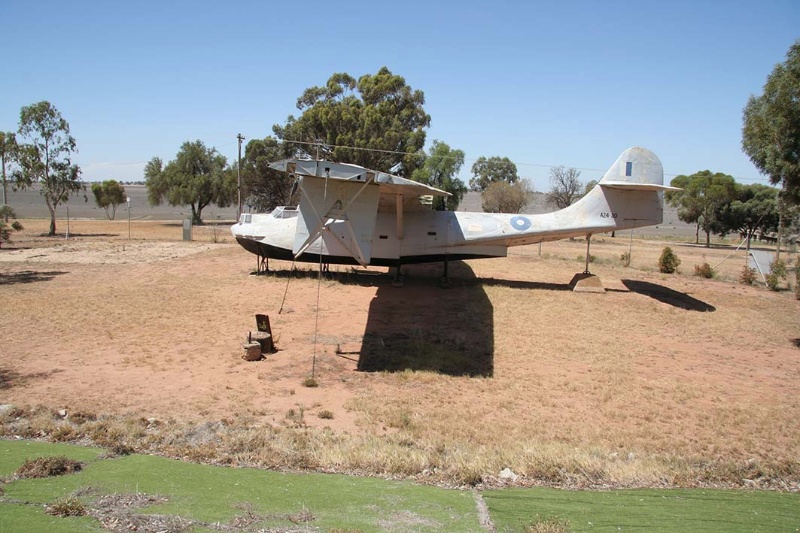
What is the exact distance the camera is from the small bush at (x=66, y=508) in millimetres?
4188

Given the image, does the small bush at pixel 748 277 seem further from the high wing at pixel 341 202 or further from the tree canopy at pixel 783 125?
the high wing at pixel 341 202

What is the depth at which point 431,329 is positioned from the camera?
1420 cm

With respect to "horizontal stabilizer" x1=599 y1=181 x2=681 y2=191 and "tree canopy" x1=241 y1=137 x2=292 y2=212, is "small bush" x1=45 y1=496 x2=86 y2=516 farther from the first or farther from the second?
"tree canopy" x1=241 y1=137 x2=292 y2=212

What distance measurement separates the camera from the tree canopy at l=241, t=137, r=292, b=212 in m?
47.0

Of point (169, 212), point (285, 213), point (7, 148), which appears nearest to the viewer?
point (285, 213)

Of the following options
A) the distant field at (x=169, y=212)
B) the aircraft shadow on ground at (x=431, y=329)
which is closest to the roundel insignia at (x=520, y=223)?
the aircraft shadow on ground at (x=431, y=329)

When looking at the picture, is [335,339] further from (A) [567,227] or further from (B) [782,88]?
(B) [782,88]

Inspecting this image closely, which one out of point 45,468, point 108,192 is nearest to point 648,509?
point 45,468

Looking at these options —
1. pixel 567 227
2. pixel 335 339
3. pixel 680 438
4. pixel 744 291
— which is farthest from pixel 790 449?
pixel 744 291

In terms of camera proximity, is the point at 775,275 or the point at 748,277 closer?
the point at 775,275

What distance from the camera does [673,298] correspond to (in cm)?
1808

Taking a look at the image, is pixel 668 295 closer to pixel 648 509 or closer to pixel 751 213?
pixel 648 509

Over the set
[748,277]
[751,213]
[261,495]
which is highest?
[751,213]

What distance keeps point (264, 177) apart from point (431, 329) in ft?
122
